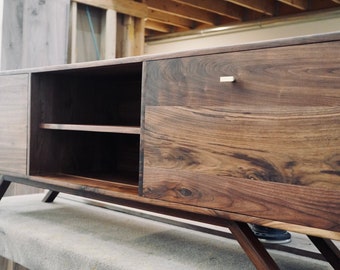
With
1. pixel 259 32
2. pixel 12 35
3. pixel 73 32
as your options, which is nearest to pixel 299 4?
pixel 259 32

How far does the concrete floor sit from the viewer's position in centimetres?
106

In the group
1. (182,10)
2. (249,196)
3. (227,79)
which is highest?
(182,10)

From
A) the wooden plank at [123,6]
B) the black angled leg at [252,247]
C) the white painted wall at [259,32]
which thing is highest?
the white painted wall at [259,32]

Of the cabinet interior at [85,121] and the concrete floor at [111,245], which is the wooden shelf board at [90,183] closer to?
the cabinet interior at [85,121]

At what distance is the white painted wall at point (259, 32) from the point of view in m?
3.45

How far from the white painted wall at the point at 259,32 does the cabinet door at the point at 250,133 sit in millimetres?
2629

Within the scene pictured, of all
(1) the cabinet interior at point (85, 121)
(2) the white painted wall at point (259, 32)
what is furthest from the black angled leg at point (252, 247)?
(2) the white painted wall at point (259, 32)

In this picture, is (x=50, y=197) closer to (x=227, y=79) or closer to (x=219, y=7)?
(x=227, y=79)

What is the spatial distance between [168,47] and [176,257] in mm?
3826

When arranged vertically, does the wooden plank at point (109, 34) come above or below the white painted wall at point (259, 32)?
below

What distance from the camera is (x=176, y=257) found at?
3.58 feet

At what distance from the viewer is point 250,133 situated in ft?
2.78

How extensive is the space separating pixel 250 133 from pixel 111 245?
0.55m

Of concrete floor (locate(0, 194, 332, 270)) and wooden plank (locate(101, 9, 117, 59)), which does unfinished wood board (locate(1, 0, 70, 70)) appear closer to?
wooden plank (locate(101, 9, 117, 59))
